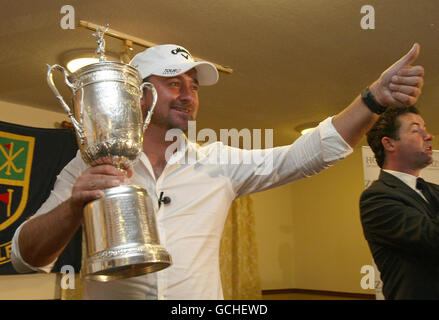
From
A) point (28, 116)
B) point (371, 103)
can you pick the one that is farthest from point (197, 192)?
point (28, 116)

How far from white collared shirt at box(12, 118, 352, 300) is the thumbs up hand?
0.15 meters

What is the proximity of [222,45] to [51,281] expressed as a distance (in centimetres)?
321

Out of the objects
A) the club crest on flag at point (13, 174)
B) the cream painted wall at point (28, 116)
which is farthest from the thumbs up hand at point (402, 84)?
the cream painted wall at point (28, 116)

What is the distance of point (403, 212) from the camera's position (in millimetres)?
1561

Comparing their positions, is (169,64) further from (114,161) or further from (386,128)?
(386,128)

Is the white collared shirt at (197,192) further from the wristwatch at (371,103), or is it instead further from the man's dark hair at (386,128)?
the man's dark hair at (386,128)

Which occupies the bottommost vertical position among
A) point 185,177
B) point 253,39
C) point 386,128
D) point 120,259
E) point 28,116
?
point 120,259

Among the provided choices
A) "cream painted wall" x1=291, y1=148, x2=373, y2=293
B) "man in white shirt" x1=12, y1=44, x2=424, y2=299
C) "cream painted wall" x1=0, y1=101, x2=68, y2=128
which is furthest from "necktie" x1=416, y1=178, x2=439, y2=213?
"cream painted wall" x1=291, y1=148, x2=373, y2=293

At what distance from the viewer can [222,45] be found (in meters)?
3.36

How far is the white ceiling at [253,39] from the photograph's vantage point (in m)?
2.83

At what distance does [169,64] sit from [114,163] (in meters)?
0.50

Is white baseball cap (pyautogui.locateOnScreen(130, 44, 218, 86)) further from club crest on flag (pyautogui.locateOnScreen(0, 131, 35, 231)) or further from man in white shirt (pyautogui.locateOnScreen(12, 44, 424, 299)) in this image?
club crest on flag (pyautogui.locateOnScreen(0, 131, 35, 231))

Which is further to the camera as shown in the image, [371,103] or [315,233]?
[315,233]

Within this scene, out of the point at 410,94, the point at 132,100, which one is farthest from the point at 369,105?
the point at 132,100
